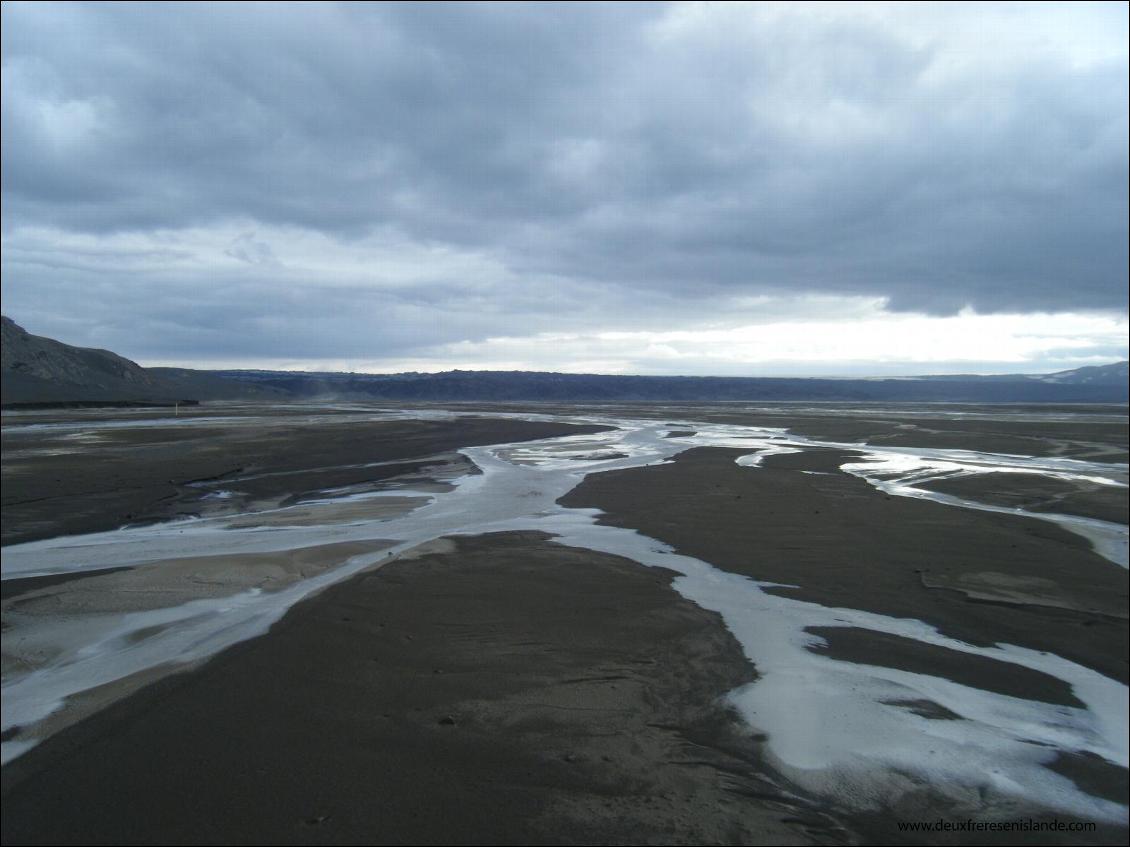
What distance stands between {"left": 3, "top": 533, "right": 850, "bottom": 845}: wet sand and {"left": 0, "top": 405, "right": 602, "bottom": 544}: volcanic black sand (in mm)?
9178

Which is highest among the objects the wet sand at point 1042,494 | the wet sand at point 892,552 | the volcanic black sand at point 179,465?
the wet sand at point 1042,494

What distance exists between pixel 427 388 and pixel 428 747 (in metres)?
159

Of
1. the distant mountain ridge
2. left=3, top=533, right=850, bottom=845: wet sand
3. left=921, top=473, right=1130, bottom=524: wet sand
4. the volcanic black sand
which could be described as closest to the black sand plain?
left=3, top=533, right=850, bottom=845: wet sand

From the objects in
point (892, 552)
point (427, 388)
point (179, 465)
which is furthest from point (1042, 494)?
point (427, 388)

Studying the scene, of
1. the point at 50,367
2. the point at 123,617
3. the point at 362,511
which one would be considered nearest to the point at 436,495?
the point at 362,511

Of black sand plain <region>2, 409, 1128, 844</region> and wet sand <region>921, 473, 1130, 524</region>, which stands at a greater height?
wet sand <region>921, 473, 1130, 524</region>

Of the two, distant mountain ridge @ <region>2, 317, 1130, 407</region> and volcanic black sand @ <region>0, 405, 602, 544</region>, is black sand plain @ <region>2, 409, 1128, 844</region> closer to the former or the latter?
volcanic black sand @ <region>0, 405, 602, 544</region>

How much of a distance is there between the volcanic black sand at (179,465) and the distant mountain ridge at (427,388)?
50.4 meters

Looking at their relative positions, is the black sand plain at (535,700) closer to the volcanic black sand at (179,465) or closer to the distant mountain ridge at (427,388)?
the volcanic black sand at (179,465)

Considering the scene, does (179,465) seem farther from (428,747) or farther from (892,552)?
(892,552)

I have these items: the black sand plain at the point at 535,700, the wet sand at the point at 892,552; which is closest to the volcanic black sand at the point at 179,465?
the black sand plain at the point at 535,700

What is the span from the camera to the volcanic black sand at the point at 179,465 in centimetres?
1418

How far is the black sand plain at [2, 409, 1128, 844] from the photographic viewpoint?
12.7 feet

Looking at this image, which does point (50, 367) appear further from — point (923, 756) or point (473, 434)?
point (923, 756)
